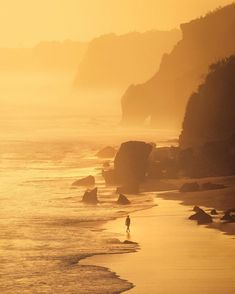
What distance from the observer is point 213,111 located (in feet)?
366

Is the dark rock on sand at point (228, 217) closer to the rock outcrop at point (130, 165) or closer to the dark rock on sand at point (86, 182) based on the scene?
the rock outcrop at point (130, 165)

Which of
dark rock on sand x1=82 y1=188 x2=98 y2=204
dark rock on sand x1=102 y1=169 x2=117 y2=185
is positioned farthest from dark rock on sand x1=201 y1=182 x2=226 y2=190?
dark rock on sand x1=102 y1=169 x2=117 y2=185

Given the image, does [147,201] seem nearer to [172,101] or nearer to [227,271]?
[227,271]

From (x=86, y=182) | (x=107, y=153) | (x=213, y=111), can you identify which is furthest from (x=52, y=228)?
(x=107, y=153)

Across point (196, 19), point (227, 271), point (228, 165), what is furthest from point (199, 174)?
point (196, 19)

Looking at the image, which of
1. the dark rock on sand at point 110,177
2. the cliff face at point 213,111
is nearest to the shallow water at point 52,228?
the dark rock on sand at point 110,177

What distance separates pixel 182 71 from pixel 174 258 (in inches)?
4636

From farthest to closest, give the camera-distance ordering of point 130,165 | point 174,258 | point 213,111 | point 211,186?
1. point 213,111
2. point 130,165
3. point 211,186
4. point 174,258

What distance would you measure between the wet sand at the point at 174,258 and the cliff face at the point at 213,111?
35.7 meters

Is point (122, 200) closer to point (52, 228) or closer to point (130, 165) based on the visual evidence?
point (52, 228)

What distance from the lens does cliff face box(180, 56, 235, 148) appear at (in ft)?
362

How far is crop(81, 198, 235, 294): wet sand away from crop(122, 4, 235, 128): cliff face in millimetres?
89816

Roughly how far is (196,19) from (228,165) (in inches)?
2924

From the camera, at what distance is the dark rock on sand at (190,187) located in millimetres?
88944
